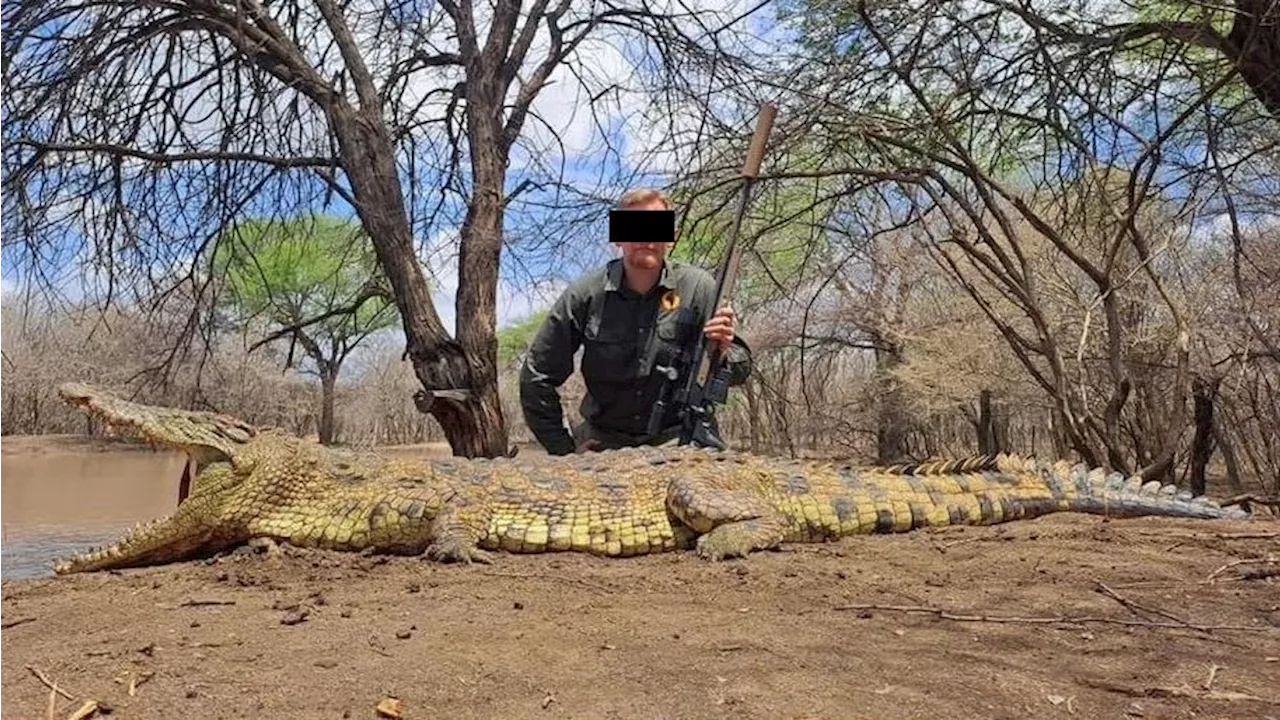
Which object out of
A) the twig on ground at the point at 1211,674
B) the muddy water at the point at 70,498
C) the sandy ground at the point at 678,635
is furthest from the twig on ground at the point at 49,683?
the muddy water at the point at 70,498

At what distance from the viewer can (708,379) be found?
5.43m

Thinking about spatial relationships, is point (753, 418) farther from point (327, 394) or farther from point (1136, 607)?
point (1136, 607)

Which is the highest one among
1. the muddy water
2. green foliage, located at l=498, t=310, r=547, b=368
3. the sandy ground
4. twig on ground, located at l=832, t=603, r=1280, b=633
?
green foliage, located at l=498, t=310, r=547, b=368

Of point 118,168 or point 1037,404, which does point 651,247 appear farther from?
point 1037,404

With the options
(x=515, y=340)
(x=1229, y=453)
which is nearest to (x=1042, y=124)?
(x=1229, y=453)

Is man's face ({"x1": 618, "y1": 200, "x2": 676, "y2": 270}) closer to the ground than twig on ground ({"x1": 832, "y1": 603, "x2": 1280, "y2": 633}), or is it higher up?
higher up

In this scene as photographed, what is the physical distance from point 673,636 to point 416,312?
190 inches

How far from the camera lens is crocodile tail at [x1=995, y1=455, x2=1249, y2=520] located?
523 cm

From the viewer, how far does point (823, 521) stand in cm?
497

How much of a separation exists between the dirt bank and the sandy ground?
1 cm

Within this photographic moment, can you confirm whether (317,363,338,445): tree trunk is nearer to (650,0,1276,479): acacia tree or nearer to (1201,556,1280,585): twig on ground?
(650,0,1276,479): acacia tree

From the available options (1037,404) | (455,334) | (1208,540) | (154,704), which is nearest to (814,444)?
(1037,404)

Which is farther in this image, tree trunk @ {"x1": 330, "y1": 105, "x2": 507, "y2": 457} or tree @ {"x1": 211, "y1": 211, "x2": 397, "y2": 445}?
tree @ {"x1": 211, "y1": 211, "x2": 397, "y2": 445}

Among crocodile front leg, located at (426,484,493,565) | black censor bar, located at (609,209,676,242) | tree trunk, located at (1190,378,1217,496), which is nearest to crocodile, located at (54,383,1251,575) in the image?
crocodile front leg, located at (426,484,493,565)
